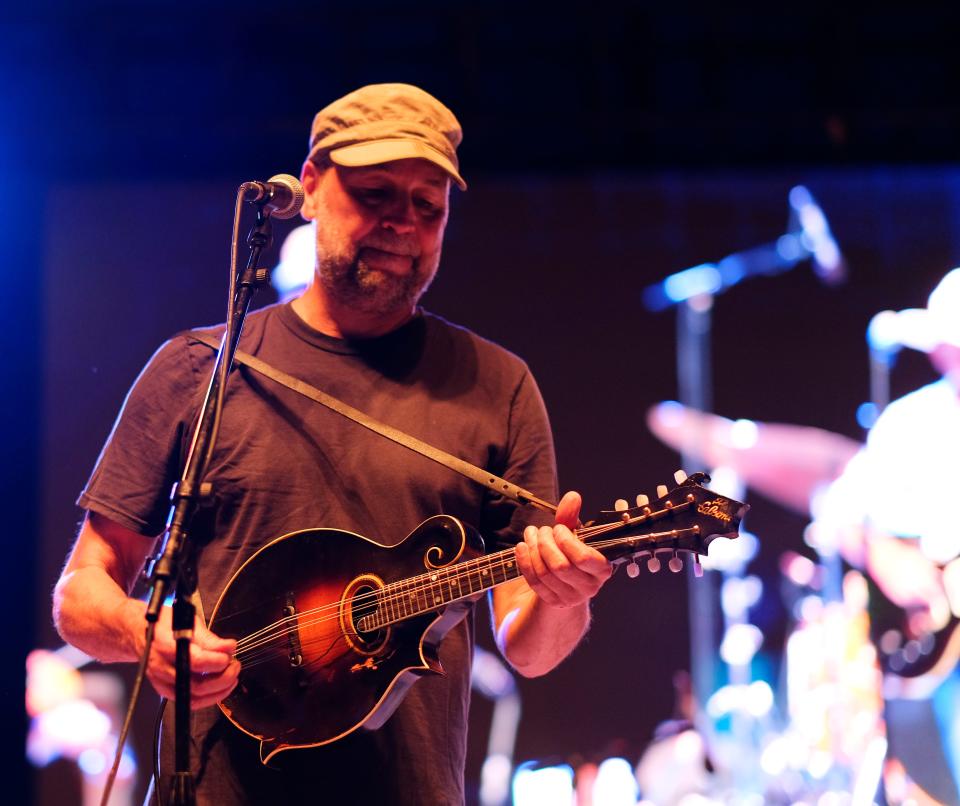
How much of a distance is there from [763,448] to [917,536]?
74 centimetres

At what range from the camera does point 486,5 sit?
492 cm

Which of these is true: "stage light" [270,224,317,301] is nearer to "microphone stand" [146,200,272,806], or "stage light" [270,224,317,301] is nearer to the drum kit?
the drum kit

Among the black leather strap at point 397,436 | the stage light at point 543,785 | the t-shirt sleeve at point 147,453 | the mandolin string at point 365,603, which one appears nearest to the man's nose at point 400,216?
the black leather strap at point 397,436

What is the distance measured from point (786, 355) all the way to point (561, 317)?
1.04 metres

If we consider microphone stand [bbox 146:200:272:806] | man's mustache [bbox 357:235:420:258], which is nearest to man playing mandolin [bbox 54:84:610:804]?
man's mustache [bbox 357:235:420:258]

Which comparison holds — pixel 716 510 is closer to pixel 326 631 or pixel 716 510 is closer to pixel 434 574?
pixel 434 574

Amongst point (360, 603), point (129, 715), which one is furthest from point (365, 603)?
point (129, 715)

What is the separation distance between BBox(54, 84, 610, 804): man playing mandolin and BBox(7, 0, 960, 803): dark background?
2.41 metres

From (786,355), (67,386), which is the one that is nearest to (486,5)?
(786,355)

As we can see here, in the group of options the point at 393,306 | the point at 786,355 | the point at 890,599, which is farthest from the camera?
the point at 786,355

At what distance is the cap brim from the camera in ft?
7.81

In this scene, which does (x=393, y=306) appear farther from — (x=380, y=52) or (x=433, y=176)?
(x=380, y=52)

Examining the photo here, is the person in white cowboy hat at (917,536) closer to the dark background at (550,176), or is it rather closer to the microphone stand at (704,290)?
the dark background at (550,176)

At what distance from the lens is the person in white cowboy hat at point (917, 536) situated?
4.51 m
